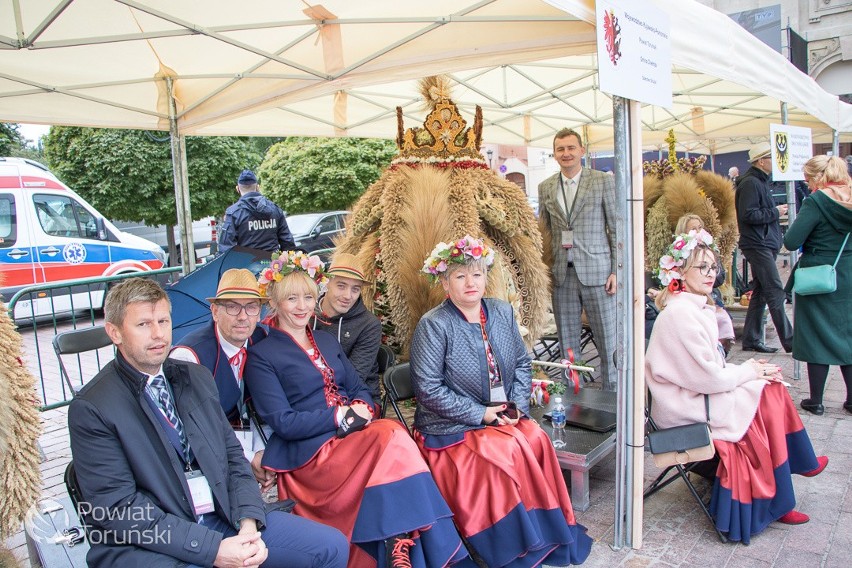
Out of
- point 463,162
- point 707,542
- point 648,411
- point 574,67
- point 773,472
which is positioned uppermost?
point 574,67

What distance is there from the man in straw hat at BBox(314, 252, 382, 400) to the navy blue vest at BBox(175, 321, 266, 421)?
60 centimetres

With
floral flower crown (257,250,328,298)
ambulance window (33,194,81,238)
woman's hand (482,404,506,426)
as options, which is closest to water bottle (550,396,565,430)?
woman's hand (482,404,506,426)

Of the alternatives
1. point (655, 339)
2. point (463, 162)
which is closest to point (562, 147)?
point (463, 162)

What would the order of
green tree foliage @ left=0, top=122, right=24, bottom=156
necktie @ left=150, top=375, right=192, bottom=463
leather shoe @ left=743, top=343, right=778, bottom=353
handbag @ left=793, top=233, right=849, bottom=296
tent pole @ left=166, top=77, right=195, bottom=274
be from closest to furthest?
necktie @ left=150, top=375, right=192, bottom=463, handbag @ left=793, top=233, right=849, bottom=296, tent pole @ left=166, top=77, right=195, bottom=274, leather shoe @ left=743, top=343, right=778, bottom=353, green tree foliage @ left=0, top=122, right=24, bottom=156

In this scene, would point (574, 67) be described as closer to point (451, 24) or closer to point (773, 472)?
point (451, 24)

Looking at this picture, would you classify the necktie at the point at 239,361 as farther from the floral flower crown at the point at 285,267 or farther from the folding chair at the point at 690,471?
the folding chair at the point at 690,471

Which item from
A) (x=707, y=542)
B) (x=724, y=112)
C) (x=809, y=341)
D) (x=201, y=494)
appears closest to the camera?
(x=201, y=494)

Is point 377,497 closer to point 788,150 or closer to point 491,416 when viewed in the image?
point 491,416

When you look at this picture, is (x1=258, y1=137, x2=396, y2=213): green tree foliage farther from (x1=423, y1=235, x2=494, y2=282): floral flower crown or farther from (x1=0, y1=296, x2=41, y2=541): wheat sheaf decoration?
(x1=0, y1=296, x2=41, y2=541): wheat sheaf decoration

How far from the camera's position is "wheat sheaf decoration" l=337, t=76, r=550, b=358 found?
362 centimetres

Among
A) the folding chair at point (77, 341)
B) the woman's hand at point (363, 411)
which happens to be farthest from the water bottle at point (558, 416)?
the folding chair at point (77, 341)

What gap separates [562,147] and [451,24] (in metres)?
1.30

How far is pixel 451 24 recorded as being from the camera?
375 centimetres

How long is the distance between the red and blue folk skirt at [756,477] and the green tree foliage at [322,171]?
1317cm
